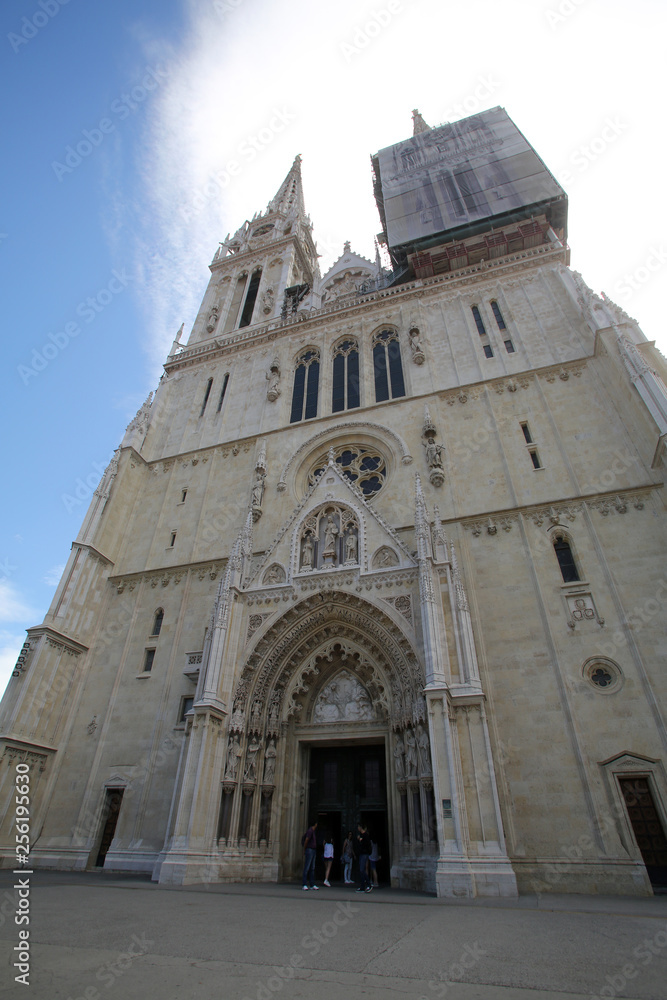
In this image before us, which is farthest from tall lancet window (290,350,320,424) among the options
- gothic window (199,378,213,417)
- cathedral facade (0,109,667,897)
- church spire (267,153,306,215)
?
church spire (267,153,306,215)

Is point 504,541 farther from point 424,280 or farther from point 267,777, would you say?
point 424,280

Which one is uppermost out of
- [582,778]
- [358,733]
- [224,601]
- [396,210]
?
[396,210]

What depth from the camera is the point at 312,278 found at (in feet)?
118

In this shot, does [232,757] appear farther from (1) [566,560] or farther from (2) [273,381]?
(2) [273,381]

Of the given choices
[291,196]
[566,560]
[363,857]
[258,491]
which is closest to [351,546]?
[258,491]

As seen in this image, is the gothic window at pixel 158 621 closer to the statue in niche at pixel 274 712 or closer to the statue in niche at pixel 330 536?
the statue in niche at pixel 274 712

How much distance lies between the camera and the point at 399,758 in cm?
1134

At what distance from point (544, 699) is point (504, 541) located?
4098 mm

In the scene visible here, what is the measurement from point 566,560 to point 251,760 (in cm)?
918

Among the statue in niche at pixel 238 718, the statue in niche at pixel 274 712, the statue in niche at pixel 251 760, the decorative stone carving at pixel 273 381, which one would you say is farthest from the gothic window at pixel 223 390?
the statue in niche at pixel 251 760

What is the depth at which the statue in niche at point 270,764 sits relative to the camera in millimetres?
12367

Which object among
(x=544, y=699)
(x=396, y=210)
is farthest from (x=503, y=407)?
(x=396, y=210)

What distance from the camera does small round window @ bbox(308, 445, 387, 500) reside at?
17.4 m

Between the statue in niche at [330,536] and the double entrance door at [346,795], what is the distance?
501cm
